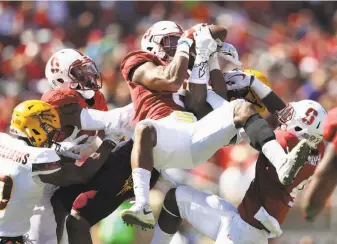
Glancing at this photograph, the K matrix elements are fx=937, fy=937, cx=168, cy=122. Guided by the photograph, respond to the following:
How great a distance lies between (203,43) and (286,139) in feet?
2.84

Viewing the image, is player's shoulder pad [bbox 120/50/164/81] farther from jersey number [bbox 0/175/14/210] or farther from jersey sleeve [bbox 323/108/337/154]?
jersey sleeve [bbox 323/108/337/154]

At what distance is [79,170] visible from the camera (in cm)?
651

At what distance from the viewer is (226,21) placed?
13.4 meters

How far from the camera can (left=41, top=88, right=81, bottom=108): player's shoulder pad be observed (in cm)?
682

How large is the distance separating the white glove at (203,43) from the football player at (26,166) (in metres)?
1.08

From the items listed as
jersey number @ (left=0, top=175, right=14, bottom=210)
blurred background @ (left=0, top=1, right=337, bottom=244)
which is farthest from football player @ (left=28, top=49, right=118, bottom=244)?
blurred background @ (left=0, top=1, right=337, bottom=244)

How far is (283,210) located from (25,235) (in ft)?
5.99

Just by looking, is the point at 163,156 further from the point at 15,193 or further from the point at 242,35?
the point at 242,35

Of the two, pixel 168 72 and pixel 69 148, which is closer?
pixel 168 72

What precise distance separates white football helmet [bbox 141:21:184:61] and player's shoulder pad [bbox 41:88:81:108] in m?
0.67

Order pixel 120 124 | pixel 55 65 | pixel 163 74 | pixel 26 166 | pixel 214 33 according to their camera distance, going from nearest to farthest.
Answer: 1. pixel 26 166
2. pixel 163 74
3. pixel 214 33
4. pixel 120 124
5. pixel 55 65

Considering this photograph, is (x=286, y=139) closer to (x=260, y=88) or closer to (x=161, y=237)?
(x=260, y=88)

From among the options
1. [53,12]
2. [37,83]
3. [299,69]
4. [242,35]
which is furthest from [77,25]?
[299,69]

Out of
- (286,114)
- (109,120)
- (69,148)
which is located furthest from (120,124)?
(286,114)
